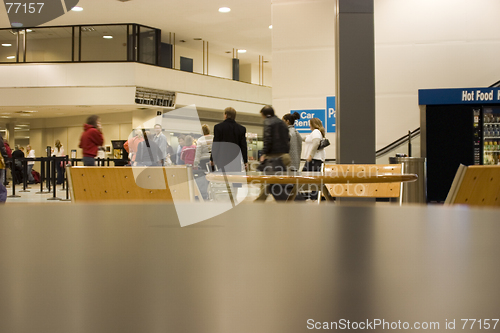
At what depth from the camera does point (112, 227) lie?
32 centimetres

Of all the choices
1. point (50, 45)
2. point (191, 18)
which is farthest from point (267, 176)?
point (50, 45)

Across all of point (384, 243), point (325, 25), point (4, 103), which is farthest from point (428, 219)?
point (4, 103)

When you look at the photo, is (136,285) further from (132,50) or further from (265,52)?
(265,52)

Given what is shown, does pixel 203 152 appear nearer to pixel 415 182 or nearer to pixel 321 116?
pixel 321 116

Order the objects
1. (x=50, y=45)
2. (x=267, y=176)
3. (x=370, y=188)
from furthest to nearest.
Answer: (x=50, y=45) → (x=370, y=188) → (x=267, y=176)

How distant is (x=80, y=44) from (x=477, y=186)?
14.2m

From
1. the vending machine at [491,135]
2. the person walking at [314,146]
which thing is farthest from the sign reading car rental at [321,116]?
the vending machine at [491,135]

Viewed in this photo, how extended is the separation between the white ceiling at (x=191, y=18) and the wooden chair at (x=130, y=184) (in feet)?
35.1

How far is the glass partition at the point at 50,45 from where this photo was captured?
13852 mm

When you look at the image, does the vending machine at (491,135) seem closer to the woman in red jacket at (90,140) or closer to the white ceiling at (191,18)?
the woman in red jacket at (90,140)

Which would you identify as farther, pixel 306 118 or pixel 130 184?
pixel 306 118

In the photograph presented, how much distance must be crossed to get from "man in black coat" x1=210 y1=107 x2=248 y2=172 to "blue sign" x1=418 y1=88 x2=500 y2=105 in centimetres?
272

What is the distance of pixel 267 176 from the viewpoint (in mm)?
2049

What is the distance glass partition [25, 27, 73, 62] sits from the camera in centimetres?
1385
